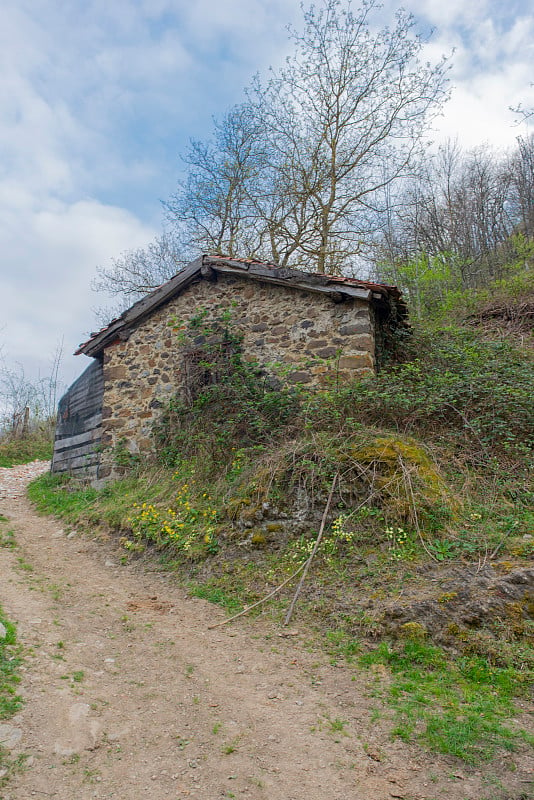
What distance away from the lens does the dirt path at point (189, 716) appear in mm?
2814

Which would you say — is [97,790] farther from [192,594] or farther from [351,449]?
[351,449]

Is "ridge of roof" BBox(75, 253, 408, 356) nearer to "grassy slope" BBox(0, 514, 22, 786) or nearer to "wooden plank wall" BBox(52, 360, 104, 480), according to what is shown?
"wooden plank wall" BBox(52, 360, 104, 480)

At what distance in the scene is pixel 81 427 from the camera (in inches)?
440

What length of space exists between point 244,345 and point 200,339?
3.28 feet

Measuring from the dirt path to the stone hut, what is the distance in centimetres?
456

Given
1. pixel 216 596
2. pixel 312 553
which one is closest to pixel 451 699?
pixel 312 553

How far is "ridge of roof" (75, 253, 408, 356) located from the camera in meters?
8.25

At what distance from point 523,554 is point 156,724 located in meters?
3.49

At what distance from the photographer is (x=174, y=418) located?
30.9 feet

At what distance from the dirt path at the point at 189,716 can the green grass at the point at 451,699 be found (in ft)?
0.53

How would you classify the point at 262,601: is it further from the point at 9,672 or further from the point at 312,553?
the point at 9,672

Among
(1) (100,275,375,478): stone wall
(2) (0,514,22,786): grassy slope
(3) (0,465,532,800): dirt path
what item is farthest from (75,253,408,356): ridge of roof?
(2) (0,514,22,786): grassy slope

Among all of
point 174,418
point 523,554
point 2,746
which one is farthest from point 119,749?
point 174,418

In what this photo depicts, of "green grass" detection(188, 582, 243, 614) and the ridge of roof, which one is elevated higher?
the ridge of roof
